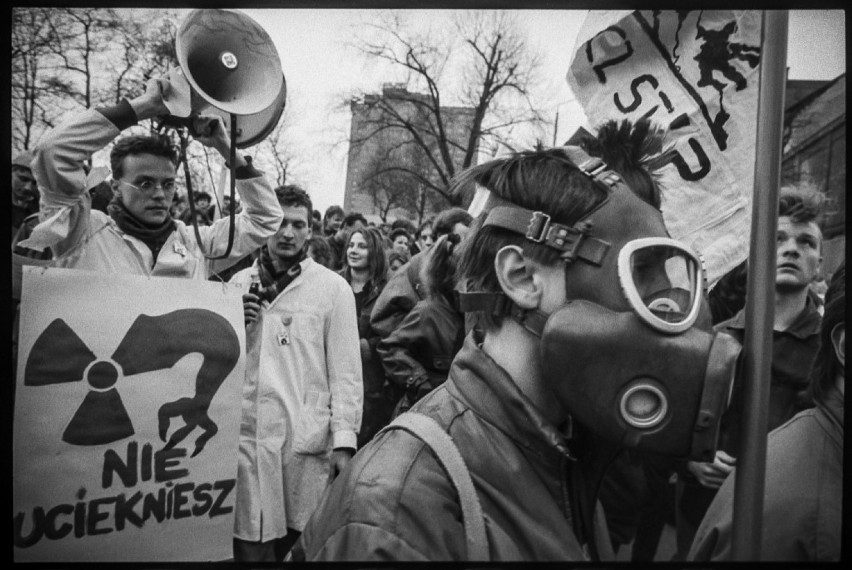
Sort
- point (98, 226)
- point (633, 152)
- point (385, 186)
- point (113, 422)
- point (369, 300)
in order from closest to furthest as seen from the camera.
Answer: point (633, 152), point (113, 422), point (98, 226), point (385, 186), point (369, 300)

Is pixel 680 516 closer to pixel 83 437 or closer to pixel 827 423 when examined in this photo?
pixel 827 423

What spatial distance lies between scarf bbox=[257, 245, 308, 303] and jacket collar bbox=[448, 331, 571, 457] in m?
1.52

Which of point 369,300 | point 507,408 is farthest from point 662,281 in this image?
point 369,300

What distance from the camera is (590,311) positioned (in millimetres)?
1984

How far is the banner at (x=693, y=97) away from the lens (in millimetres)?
2664

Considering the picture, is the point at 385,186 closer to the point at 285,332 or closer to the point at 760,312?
the point at 285,332

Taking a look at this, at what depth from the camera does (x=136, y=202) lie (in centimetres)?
286

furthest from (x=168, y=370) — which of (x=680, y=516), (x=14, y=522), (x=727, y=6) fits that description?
(x=727, y=6)

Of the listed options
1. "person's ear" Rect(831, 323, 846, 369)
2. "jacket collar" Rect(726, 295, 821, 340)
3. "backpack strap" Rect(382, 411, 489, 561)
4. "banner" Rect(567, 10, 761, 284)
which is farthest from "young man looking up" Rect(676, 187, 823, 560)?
Answer: "backpack strap" Rect(382, 411, 489, 561)

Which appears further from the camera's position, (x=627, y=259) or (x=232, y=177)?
(x=232, y=177)

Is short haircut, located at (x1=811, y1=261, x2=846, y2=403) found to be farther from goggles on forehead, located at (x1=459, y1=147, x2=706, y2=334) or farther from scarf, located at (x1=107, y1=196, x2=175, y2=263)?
scarf, located at (x1=107, y1=196, x2=175, y2=263)

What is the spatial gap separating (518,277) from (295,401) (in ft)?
4.97

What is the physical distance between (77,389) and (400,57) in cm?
159

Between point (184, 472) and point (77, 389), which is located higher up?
point (77, 389)
